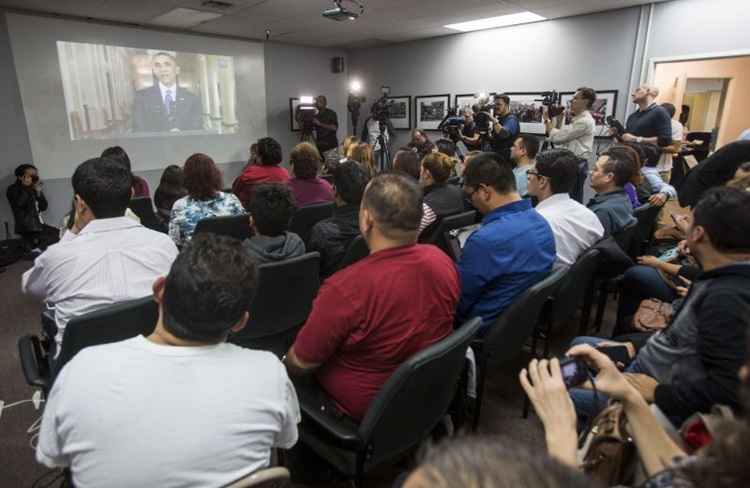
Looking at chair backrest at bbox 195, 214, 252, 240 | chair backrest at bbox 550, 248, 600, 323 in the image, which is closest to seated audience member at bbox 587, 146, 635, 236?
chair backrest at bbox 550, 248, 600, 323

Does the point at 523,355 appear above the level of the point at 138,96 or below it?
below

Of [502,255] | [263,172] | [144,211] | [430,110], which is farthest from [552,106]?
[144,211]

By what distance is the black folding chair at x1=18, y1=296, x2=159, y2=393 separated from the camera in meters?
1.39

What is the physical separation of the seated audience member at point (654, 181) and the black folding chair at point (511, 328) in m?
2.03

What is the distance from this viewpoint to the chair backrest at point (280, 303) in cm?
194

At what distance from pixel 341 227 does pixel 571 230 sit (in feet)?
4.17

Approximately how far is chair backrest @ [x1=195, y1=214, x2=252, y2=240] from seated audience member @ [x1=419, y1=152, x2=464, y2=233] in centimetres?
133

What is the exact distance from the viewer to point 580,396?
154cm

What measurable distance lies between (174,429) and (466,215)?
2540 mm

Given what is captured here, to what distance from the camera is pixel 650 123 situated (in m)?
4.41

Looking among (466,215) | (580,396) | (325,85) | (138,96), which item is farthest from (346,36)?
(580,396)

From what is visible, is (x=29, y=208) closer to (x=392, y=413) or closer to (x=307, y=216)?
(x=307, y=216)

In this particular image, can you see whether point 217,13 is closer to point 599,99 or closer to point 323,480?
point 599,99

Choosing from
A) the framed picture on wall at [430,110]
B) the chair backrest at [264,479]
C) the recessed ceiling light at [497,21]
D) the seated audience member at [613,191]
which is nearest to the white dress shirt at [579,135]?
the seated audience member at [613,191]
